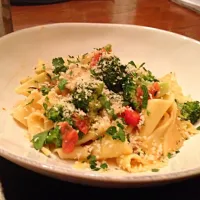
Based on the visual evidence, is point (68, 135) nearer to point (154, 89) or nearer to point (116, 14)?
point (154, 89)

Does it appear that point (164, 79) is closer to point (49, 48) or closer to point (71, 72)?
point (71, 72)

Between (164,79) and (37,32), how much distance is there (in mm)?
582

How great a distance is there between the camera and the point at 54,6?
2.79 metres

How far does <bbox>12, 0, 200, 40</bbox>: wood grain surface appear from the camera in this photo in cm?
251

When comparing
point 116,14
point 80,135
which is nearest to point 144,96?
point 80,135

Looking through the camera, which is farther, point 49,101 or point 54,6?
point 54,6

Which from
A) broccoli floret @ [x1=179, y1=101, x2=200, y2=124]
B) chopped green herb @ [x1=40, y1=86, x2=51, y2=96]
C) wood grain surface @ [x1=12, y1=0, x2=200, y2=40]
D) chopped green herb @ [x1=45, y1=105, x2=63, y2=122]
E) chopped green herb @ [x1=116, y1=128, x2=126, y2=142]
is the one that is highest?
chopped green herb @ [x1=45, y1=105, x2=63, y2=122]

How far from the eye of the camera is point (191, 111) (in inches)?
59.6

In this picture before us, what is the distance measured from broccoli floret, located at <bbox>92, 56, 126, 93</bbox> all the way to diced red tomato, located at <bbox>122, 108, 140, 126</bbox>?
0.11m

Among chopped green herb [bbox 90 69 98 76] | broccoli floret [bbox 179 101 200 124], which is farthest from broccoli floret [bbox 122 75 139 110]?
broccoli floret [bbox 179 101 200 124]

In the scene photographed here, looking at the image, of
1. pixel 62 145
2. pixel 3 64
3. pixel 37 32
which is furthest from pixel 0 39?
pixel 62 145

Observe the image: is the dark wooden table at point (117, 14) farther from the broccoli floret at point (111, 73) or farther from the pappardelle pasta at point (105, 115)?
the broccoli floret at point (111, 73)

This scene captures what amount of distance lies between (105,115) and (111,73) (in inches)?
6.2

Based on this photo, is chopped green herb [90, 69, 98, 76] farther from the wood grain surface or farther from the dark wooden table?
the wood grain surface
